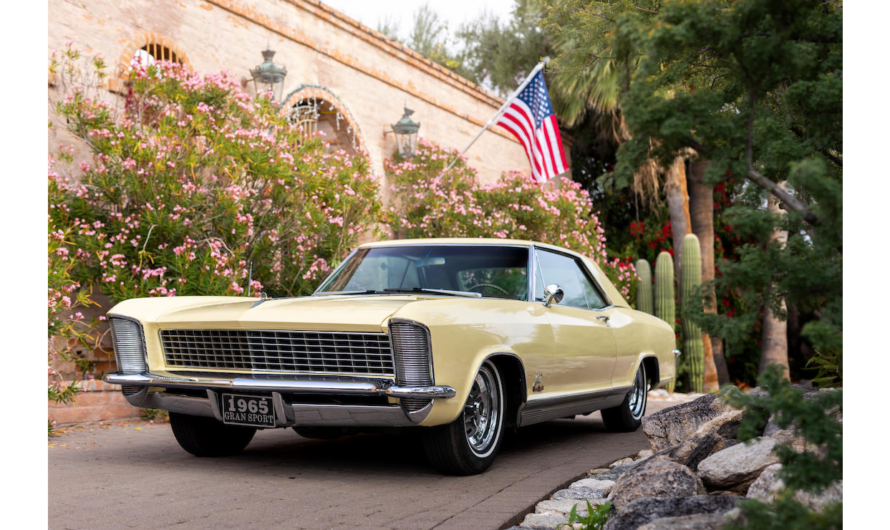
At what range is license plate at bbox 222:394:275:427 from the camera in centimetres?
462

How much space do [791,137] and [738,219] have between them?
Answer: 39 centimetres

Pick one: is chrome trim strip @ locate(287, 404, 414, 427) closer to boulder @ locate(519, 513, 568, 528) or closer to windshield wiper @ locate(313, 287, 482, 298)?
boulder @ locate(519, 513, 568, 528)

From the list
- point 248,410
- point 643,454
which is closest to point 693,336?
point 643,454

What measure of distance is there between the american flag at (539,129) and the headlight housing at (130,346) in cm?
836

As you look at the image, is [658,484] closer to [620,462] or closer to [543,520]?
[543,520]

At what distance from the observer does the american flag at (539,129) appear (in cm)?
1259

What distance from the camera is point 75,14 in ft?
28.2

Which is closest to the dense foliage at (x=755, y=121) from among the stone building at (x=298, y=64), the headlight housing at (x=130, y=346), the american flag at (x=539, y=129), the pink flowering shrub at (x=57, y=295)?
the headlight housing at (x=130, y=346)

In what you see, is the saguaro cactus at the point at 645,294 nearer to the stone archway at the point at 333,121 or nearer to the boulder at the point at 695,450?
the stone archway at the point at 333,121

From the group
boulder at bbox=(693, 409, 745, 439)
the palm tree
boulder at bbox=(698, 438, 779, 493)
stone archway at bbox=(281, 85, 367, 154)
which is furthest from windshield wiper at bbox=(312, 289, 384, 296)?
the palm tree

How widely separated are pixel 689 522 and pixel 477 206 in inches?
386
